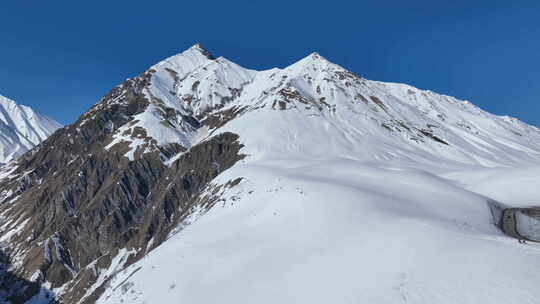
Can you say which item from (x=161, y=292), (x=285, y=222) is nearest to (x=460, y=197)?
(x=285, y=222)

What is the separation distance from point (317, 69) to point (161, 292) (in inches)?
6100

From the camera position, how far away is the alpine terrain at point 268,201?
17.0 metres

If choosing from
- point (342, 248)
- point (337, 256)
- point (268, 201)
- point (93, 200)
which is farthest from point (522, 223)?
point (93, 200)

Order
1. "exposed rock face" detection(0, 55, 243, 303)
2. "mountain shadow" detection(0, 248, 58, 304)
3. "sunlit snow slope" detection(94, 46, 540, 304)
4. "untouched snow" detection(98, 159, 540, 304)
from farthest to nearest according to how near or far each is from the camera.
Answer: "exposed rock face" detection(0, 55, 243, 303)
"mountain shadow" detection(0, 248, 58, 304)
"sunlit snow slope" detection(94, 46, 540, 304)
"untouched snow" detection(98, 159, 540, 304)

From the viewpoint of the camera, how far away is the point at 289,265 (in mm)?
19234

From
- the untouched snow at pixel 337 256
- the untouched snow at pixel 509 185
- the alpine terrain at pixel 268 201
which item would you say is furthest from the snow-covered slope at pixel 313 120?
the untouched snow at pixel 337 256

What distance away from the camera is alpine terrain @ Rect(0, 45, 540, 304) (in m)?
17.0

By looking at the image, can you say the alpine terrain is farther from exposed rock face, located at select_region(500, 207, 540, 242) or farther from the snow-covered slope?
the snow-covered slope

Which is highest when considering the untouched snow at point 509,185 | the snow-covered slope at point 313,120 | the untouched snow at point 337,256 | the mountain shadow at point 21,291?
the snow-covered slope at point 313,120

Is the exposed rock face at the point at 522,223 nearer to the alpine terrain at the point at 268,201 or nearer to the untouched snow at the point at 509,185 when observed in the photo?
the alpine terrain at the point at 268,201

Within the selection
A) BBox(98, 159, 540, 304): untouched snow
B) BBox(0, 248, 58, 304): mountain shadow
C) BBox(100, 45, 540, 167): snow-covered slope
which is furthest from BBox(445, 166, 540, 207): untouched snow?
BBox(0, 248, 58, 304): mountain shadow

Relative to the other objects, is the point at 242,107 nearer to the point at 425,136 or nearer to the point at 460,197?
the point at 425,136

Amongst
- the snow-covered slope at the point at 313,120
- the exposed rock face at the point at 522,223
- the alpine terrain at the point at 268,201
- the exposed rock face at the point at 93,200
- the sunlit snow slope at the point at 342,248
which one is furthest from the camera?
the snow-covered slope at the point at 313,120

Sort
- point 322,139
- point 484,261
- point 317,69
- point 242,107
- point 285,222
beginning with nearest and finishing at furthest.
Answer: point 484,261
point 285,222
point 322,139
point 242,107
point 317,69
